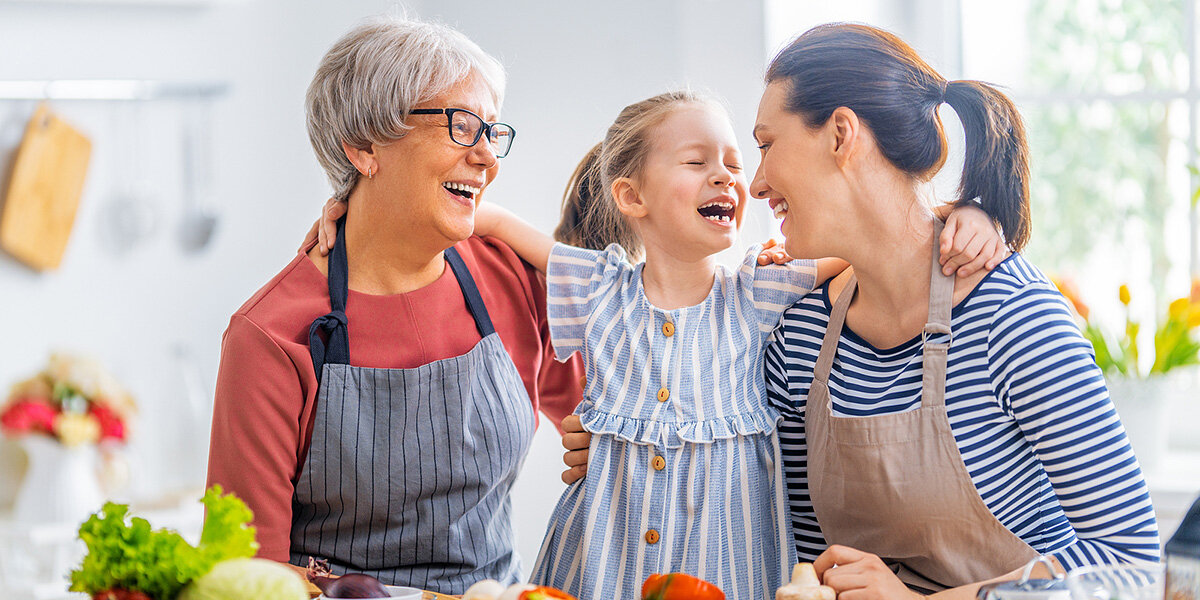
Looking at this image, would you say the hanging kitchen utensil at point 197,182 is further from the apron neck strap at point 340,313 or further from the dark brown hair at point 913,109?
the dark brown hair at point 913,109

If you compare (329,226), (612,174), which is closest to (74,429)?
(329,226)

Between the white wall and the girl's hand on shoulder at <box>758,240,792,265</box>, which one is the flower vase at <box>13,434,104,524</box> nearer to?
the white wall

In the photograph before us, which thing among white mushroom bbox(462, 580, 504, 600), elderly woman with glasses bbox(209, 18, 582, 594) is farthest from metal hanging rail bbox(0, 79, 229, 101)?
white mushroom bbox(462, 580, 504, 600)

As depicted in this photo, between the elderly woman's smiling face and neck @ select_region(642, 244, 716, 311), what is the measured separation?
0.89ft

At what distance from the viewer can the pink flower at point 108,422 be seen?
2.37m

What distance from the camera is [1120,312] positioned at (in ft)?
8.30

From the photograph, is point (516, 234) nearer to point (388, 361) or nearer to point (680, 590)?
point (388, 361)

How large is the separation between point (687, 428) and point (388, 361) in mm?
417

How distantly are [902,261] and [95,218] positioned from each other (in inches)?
83.1

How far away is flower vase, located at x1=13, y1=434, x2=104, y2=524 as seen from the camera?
2.27m

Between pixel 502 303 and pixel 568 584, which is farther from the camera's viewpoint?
pixel 502 303

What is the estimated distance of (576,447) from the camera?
1.38 meters

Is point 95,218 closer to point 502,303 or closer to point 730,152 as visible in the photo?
point 502,303

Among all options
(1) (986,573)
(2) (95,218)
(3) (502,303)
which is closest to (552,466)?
(3) (502,303)
